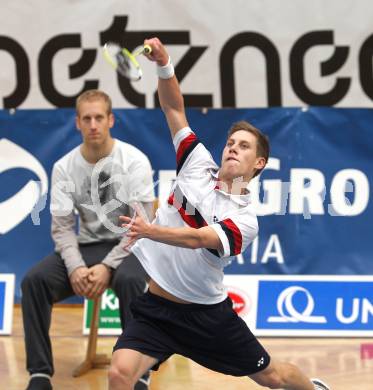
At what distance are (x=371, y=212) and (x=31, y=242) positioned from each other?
2.92 meters

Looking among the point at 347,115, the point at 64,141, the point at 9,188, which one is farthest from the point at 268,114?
the point at 9,188

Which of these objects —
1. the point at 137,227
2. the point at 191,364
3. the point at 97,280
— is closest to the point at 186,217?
the point at 137,227

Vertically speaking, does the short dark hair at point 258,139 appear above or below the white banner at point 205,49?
below

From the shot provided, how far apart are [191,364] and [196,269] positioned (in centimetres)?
188

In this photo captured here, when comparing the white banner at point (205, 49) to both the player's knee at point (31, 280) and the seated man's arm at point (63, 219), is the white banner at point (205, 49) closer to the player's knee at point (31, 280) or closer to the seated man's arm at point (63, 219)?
the seated man's arm at point (63, 219)

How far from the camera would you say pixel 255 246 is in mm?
7949

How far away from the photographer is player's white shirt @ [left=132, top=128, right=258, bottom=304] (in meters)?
4.71

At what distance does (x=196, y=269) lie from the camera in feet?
15.6

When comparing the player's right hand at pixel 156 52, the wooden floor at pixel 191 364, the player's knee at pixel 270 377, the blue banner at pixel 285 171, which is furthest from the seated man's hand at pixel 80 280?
the blue banner at pixel 285 171

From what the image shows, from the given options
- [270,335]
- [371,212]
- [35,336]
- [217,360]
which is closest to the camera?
[217,360]

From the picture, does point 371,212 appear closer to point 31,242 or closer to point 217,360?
point 31,242

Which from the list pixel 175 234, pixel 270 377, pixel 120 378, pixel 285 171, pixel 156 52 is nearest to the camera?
pixel 175 234

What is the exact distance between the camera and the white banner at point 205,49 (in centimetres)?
791

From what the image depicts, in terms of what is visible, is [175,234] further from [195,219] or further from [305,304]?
[305,304]
